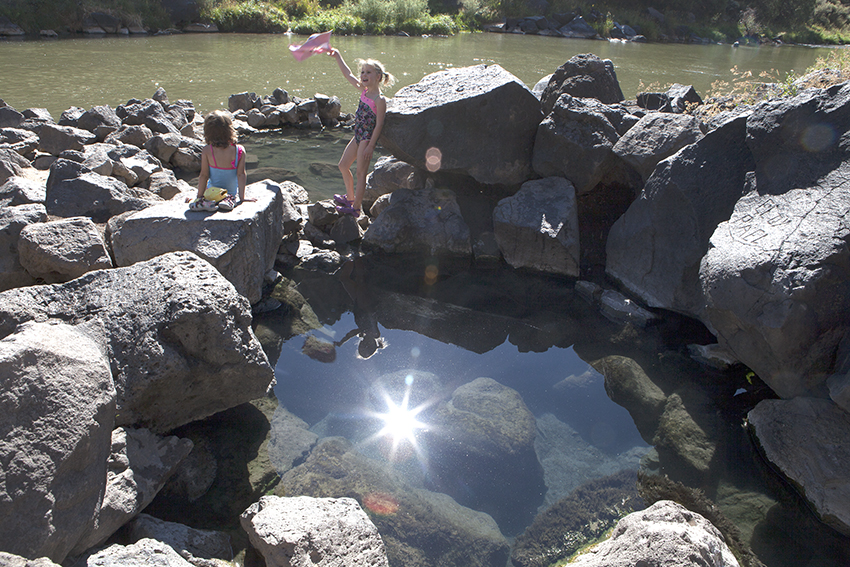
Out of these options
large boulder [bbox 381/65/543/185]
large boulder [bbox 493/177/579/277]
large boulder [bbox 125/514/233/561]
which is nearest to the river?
large boulder [bbox 381/65/543/185]

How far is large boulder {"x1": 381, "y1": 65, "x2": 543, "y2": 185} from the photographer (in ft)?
18.1

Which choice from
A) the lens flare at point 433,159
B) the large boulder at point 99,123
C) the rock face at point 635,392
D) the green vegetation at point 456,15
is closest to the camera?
the rock face at point 635,392

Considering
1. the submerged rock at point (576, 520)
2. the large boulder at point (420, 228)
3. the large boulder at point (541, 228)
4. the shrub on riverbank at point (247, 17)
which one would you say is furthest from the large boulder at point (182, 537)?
the shrub on riverbank at point (247, 17)

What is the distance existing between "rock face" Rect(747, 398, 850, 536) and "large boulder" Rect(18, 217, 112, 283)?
16.2 feet

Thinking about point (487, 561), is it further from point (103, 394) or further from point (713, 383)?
point (713, 383)

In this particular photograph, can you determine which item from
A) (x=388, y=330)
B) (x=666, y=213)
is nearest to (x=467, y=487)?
(x=388, y=330)

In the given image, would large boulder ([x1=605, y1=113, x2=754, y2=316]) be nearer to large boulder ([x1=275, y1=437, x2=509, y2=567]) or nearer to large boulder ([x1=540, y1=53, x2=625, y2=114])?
large boulder ([x1=540, y1=53, x2=625, y2=114])

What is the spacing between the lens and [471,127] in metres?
5.62

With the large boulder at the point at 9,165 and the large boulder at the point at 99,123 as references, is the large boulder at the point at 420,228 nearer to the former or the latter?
the large boulder at the point at 9,165

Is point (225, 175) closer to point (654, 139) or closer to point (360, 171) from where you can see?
point (360, 171)

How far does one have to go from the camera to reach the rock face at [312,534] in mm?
2416

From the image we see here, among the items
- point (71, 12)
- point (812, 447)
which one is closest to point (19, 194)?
point (812, 447)

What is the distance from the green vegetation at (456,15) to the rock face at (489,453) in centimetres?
2430

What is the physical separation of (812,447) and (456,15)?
32.2 m
